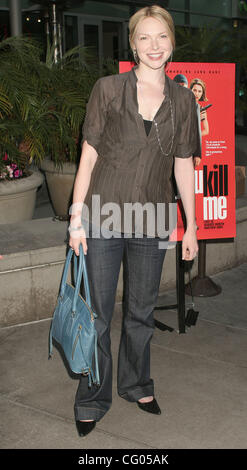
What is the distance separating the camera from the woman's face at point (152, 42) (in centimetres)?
247

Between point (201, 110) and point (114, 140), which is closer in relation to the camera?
point (114, 140)

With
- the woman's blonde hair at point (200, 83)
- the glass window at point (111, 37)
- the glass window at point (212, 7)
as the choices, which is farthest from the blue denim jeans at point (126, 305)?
the glass window at point (212, 7)

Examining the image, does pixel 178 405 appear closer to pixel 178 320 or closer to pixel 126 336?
pixel 126 336

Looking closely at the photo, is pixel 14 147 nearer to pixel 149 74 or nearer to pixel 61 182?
pixel 61 182

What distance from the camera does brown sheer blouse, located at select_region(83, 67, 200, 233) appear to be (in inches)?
101

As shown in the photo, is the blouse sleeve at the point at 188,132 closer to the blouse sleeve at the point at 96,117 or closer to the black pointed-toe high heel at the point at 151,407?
the blouse sleeve at the point at 96,117

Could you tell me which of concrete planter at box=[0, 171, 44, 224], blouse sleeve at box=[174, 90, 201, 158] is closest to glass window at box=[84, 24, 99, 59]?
concrete planter at box=[0, 171, 44, 224]

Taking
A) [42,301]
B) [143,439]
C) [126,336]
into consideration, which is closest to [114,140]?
[126,336]

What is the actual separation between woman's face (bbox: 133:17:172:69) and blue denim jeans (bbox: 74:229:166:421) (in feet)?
2.66

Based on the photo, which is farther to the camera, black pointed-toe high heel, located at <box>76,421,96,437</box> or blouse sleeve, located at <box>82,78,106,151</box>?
black pointed-toe high heel, located at <box>76,421,96,437</box>

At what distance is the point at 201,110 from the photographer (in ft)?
13.3

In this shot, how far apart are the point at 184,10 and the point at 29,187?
16713 mm

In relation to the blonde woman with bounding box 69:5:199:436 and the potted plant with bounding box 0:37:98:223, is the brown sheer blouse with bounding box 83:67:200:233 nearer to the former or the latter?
the blonde woman with bounding box 69:5:199:436

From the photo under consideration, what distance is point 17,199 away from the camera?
515 cm
